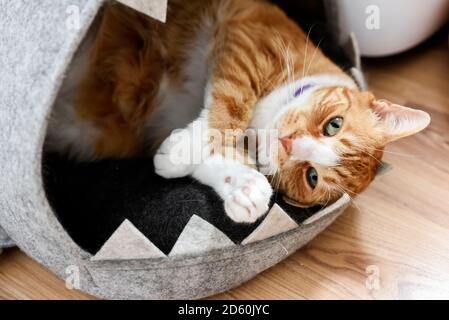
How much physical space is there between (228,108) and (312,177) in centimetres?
28

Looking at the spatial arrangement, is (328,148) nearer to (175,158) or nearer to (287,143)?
(287,143)

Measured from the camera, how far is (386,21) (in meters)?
1.75

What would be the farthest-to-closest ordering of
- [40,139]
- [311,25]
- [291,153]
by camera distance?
[311,25] → [291,153] → [40,139]

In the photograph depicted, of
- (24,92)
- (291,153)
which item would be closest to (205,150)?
(291,153)

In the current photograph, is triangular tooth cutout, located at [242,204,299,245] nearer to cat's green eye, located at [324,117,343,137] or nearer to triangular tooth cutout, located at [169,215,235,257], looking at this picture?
triangular tooth cutout, located at [169,215,235,257]

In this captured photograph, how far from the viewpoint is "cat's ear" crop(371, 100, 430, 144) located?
1265mm

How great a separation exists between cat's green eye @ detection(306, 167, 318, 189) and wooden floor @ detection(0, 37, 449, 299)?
0.82 ft

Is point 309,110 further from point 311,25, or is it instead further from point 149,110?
point 311,25

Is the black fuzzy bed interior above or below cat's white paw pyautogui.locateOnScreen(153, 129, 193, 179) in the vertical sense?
below

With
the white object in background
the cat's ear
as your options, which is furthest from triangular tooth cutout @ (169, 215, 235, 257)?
the white object in background

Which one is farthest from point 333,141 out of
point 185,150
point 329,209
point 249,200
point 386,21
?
point 386,21

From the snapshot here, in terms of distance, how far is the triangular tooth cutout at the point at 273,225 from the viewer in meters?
1.15

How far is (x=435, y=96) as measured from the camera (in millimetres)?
1851
